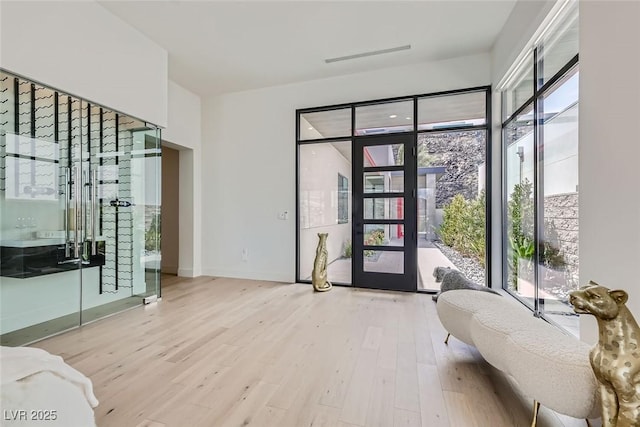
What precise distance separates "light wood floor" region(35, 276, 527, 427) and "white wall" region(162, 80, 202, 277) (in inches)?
70.7

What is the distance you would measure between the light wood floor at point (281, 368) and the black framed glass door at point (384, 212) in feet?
2.85

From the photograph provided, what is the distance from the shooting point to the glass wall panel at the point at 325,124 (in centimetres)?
464

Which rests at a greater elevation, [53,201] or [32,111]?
[32,111]

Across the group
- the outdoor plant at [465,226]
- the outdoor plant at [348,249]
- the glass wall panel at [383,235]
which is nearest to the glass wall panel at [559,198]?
the outdoor plant at [465,226]

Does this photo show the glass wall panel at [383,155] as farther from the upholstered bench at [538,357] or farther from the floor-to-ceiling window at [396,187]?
the upholstered bench at [538,357]

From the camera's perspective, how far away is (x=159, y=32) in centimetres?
350

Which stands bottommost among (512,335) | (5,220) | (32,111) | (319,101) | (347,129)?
(512,335)

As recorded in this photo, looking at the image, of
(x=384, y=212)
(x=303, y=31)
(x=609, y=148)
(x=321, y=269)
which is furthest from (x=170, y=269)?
(x=609, y=148)

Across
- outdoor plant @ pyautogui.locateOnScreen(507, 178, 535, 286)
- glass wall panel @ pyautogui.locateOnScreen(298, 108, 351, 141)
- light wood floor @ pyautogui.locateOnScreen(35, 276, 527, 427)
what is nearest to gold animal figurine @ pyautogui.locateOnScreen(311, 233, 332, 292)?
light wood floor @ pyautogui.locateOnScreen(35, 276, 527, 427)

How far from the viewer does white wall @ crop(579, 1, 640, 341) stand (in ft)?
4.79

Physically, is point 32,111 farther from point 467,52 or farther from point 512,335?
point 467,52

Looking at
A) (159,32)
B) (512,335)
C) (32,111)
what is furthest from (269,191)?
(512,335)

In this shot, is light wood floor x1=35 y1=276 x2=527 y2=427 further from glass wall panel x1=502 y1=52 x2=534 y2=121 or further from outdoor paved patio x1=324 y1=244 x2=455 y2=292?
glass wall panel x1=502 y1=52 x2=534 y2=121

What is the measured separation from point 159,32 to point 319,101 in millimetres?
2347
